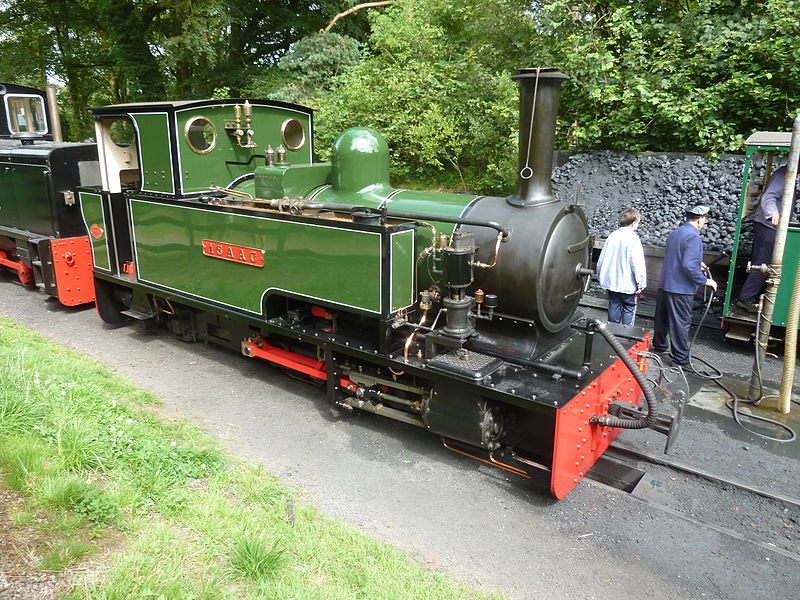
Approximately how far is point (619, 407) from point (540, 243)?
1.27 meters

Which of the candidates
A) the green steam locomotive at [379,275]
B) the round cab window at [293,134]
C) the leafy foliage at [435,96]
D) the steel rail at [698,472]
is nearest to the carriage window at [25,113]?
the leafy foliage at [435,96]

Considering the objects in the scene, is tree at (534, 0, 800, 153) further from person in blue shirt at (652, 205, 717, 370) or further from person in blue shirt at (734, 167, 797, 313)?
person in blue shirt at (652, 205, 717, 370)

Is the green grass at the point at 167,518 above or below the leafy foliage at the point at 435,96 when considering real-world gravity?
below

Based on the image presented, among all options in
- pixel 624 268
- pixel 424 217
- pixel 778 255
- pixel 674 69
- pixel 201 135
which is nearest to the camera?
pixel 424 217

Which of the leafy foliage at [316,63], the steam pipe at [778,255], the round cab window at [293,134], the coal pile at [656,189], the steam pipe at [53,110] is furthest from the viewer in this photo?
the leafy foliage at [316,63]

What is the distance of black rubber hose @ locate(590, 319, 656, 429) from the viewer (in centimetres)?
367

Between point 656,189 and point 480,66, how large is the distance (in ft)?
14.9

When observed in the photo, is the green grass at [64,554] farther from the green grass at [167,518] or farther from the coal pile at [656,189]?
the coal pile at [656,189]

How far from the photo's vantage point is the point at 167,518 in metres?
3.39

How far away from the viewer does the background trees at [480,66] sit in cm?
895

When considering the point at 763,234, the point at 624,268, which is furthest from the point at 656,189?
the point at 624,268

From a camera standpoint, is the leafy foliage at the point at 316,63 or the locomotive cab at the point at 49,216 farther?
the leafy foliage at the point at 316,63

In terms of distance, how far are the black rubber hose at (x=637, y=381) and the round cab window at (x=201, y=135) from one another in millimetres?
4081

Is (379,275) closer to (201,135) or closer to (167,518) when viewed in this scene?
(167,518)
